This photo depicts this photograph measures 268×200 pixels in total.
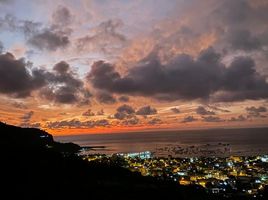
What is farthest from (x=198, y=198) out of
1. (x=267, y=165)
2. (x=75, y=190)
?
(x=267, y=165)

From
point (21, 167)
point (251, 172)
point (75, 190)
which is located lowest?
point (251, 172)

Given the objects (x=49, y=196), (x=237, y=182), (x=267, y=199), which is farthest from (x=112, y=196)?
(x=237, y=182)

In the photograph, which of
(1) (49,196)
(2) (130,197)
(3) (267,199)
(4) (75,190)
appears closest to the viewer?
(1) (49,196)

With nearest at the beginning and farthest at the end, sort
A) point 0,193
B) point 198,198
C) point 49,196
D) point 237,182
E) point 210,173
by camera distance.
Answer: point 0,193 < point 49,196 < point 198,198 < point 237,182 < point 210,173

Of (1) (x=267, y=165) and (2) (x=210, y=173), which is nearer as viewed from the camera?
(2) (x=210, y=173)

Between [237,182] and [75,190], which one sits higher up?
[75,190]

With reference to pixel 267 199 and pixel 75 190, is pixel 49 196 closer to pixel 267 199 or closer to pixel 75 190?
pixel 75 190

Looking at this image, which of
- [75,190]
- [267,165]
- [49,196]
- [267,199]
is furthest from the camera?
[267,165]

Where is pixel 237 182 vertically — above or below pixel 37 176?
below

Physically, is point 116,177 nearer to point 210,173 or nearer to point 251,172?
point 210,173
